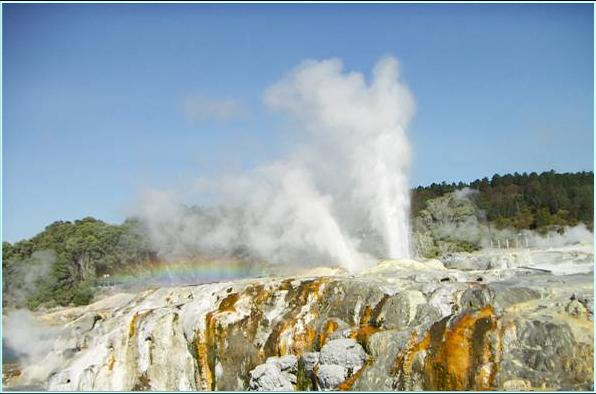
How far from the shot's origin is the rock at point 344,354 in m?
12.8

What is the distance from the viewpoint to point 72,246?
48.4 m

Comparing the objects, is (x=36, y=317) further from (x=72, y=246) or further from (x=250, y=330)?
(x=250, y=330)

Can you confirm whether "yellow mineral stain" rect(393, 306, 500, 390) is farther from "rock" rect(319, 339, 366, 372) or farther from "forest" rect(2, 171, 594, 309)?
"forest" rect(2, 171, 594, 309)

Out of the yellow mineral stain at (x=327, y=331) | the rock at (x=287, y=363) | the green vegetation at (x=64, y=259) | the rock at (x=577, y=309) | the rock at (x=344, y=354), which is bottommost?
the rock at (x=287, y=363)

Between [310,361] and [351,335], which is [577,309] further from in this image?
[310,361]

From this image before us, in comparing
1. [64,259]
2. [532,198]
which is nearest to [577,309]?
[532,198]

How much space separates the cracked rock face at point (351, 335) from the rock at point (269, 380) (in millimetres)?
27

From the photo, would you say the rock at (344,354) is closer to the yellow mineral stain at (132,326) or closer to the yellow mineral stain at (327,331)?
the yellow mineral stain at (327,331)

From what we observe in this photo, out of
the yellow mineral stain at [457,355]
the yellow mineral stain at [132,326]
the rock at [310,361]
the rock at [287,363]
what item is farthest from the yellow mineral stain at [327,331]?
the yellow mineral stain at [132,326]

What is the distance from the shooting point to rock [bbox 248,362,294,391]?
13.6m

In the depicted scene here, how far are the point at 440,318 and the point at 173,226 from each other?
42891 mm

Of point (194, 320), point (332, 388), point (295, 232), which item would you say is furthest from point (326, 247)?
point (332, 388)

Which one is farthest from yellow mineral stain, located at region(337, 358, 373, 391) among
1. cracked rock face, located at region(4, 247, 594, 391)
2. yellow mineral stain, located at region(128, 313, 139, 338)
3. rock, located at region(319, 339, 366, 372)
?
yellow mineral stain, located at region(128, 313, 139, 338)

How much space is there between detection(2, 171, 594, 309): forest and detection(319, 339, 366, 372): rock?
103ft
